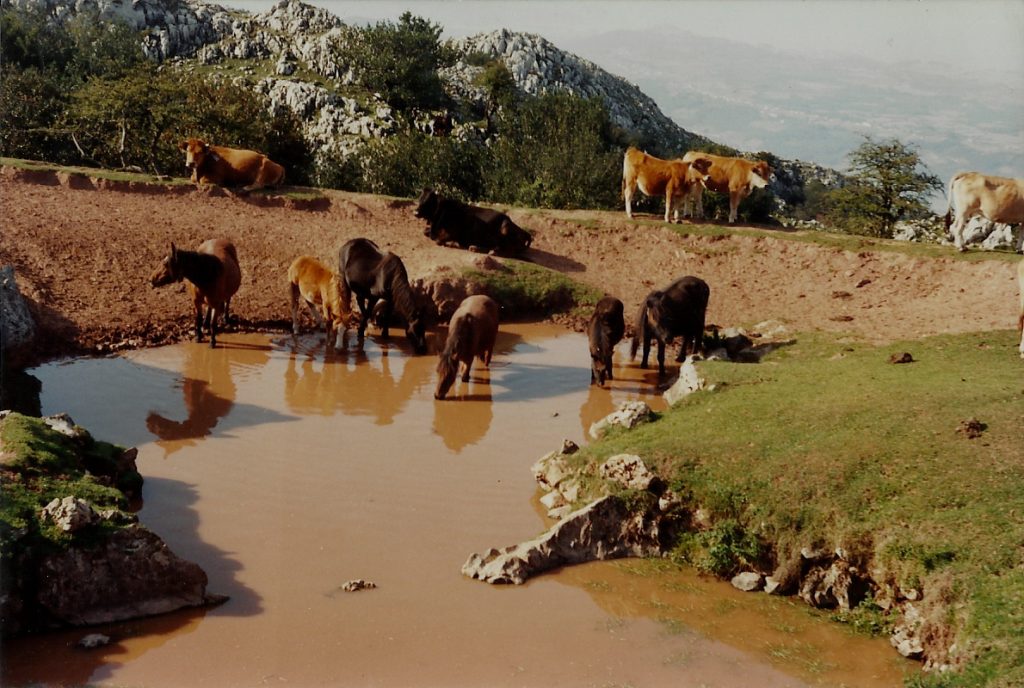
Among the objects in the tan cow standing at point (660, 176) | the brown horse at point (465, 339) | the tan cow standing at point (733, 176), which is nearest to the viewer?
the brown horse at point (465, 339)

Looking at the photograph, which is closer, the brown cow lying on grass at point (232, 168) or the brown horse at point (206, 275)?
the brown horse at point (206, 275)

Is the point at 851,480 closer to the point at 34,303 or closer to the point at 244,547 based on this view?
the point at 244,547

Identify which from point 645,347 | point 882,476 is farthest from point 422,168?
point 882,476

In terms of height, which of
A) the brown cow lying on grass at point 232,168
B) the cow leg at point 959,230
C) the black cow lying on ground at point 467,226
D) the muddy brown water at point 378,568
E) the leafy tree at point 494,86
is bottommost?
the muddy brown water at point 378,568

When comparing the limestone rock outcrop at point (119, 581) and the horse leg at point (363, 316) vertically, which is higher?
the horse leg at point (363, 316)

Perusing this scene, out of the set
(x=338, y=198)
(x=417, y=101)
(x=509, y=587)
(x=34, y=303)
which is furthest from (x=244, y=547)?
(x=417, y=101)

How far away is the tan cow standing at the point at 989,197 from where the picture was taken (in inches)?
774

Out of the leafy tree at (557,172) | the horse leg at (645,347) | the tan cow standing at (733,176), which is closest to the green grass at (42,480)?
the horse leg at (645,347)

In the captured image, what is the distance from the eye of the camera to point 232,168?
2395 cm

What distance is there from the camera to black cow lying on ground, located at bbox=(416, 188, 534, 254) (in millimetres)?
21859

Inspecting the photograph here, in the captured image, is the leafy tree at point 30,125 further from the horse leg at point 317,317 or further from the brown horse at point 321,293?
the brown horse at point 321,293

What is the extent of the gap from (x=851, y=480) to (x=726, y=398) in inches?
113

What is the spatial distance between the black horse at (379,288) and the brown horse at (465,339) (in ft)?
6.35

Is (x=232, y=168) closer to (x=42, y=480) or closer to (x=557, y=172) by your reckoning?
(x=557, y=172)
